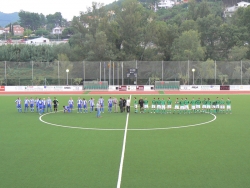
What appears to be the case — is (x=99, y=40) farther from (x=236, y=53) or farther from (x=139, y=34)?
(x=236, y=53)

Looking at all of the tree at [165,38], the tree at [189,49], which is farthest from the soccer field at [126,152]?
the tree at [165,38]

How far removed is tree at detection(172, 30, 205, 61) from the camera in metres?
67.2

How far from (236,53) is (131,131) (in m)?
55.4

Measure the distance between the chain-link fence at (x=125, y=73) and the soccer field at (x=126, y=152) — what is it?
31.5 metres

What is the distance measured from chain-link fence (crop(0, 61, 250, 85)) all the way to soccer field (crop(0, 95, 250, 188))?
31524 mm

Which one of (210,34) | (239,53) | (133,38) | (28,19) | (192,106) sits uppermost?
(28,19)

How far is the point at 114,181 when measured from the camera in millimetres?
11656

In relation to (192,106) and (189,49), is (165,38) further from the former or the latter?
(192,106)

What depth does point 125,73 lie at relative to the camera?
58500 millimetres

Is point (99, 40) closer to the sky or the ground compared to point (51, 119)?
closer to the sky

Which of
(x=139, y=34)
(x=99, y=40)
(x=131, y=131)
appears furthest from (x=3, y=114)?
(x=139, y=34)

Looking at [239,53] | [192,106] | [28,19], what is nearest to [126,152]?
[192,106]

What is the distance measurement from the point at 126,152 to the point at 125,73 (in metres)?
43.4

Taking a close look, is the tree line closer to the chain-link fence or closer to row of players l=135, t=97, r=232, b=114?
the chain-link fence
